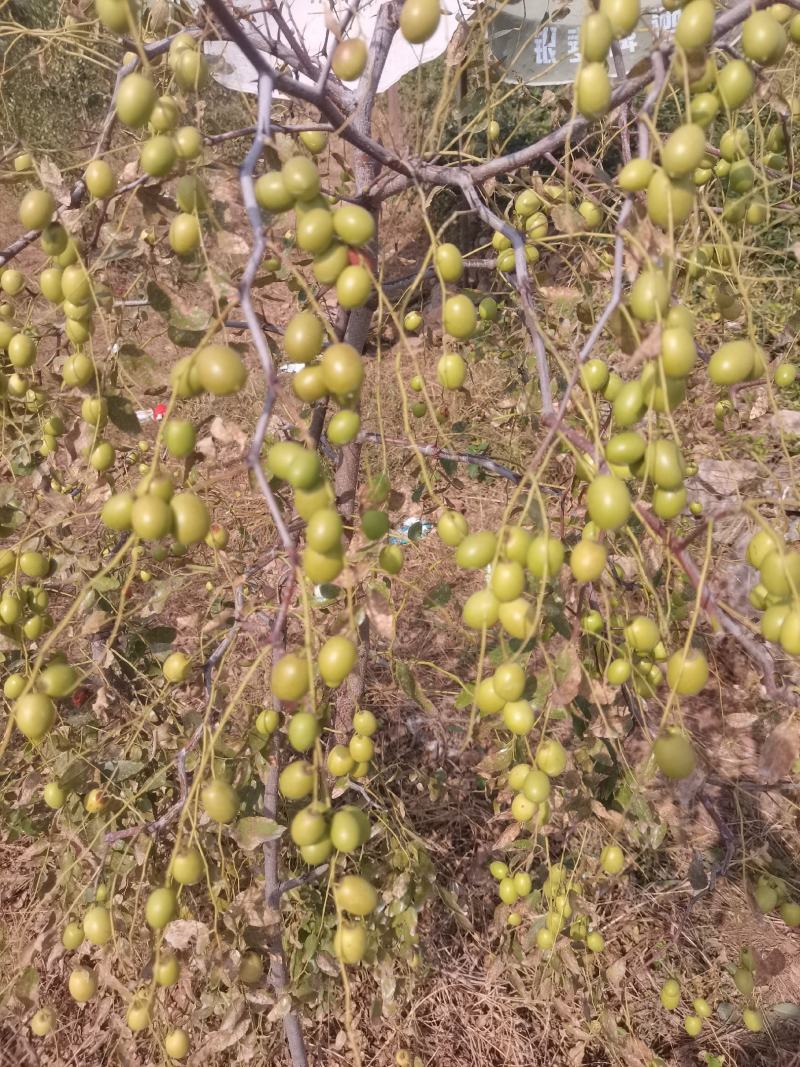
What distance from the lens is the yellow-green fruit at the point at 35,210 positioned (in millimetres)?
798

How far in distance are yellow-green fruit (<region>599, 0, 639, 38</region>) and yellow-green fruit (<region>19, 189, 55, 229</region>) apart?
66cm

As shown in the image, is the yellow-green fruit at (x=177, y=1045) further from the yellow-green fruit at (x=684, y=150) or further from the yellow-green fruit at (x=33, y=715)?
the yellow-green fruit at (x=684, y=150)

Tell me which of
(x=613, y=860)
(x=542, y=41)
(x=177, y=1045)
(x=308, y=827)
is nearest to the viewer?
(x=308, y=827)

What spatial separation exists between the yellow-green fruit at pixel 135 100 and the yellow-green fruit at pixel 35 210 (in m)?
0.17

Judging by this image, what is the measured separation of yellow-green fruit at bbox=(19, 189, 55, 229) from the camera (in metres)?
0.80

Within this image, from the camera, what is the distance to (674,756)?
77 centimetres

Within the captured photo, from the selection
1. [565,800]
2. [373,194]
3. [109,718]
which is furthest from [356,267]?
[109,718]

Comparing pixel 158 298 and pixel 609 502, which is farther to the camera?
pixel 158 298

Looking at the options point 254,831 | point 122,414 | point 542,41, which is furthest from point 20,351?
point 542,41

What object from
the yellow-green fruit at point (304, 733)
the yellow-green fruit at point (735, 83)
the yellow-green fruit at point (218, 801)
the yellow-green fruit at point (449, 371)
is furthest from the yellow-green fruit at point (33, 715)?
the yellow-green fruit at point (735, 83)

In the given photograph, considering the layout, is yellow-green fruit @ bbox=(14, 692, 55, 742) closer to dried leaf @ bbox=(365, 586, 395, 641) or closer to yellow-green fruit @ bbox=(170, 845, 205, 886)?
yellow-green fruit @ bbox=(170, 845, 205, 886)

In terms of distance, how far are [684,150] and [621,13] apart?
0.20 metres

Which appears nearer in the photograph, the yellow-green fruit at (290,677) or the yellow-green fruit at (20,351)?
the yellow-green fruit at (290,677)

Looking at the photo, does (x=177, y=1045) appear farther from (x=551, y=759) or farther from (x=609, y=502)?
(x=609, y=502)
